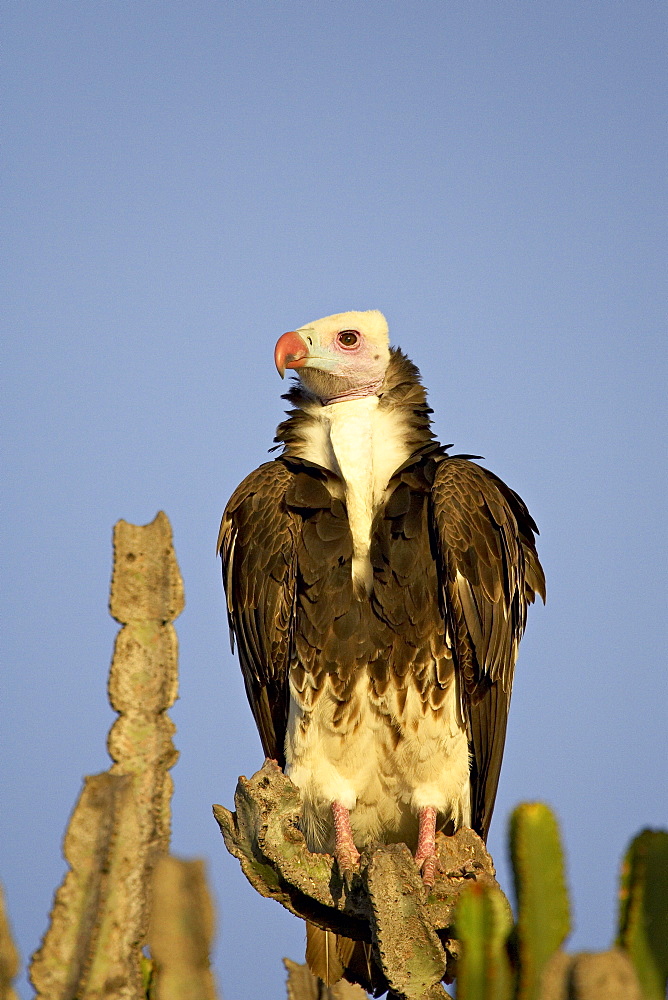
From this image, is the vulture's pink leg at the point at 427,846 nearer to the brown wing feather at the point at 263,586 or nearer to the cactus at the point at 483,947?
the brown wing feather at the point at 263,586

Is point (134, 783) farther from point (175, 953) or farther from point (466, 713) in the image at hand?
point (466, 713)

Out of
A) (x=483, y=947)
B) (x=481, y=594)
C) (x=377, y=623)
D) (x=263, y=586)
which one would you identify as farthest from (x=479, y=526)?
(x=483, y=947)

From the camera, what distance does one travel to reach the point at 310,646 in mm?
5660

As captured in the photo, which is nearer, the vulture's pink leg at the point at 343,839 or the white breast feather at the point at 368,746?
the vulture's pink leg at the point at 343,839

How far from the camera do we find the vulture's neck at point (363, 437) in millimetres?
5730

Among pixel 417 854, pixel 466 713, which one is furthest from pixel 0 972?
pixel 466 713

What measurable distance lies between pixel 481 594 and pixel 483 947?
2.84 metres

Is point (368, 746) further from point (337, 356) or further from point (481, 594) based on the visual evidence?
point (337, 356)

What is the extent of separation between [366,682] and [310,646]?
1.03 feet

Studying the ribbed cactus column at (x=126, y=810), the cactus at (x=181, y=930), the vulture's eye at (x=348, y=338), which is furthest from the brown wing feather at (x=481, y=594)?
the cactus at (x=181, y=930)

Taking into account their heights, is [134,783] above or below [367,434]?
below

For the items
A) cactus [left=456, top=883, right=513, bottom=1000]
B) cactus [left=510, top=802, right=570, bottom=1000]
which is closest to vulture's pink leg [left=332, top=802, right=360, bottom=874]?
cactus [left=456, top=883, right=513, bottom=1000]

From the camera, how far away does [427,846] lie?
535 centimetres

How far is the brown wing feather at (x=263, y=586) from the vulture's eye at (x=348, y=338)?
2.66 ft
